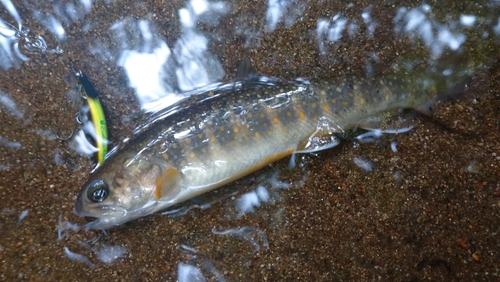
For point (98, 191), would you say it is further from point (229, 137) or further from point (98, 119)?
point (229, 137)

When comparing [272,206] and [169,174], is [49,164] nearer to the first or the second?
[169,174]

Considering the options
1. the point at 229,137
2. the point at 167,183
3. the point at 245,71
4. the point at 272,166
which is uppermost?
the point at 245,71

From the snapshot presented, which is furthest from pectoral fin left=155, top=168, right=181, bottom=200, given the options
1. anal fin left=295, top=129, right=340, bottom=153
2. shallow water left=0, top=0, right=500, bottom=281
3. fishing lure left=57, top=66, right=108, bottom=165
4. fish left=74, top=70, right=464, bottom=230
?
anal fin left=295, top=129, right=340, bottom=153

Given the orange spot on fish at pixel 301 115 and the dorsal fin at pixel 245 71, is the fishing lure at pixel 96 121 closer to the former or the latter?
the dorsal fin at pixel 245 71

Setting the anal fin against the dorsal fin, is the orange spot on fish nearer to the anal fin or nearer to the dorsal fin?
the anal fin

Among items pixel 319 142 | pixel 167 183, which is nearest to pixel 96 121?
pixel 167 183

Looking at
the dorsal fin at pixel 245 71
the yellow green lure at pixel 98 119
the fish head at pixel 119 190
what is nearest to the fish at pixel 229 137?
the fish head at pixel 119 190
